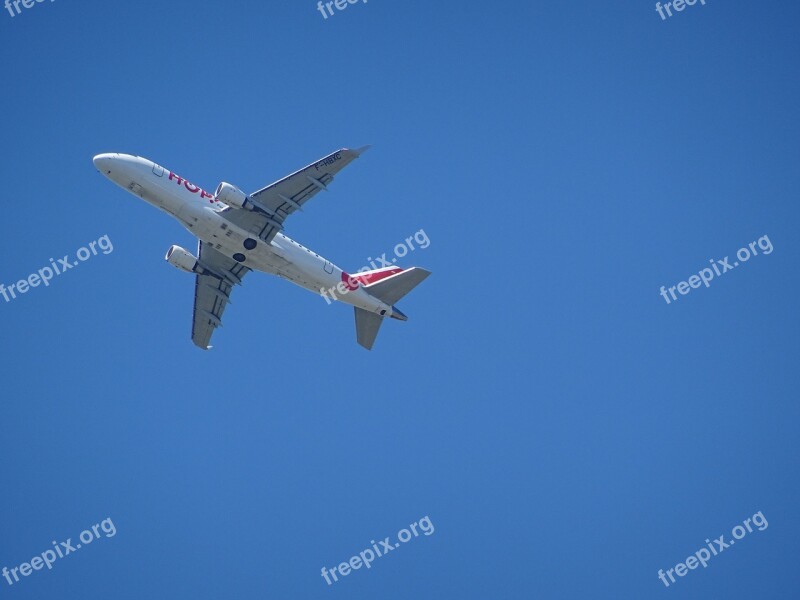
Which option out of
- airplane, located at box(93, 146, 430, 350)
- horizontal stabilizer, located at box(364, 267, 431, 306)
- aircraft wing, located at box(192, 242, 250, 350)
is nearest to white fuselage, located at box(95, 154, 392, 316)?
airplane, located at box(93, 146, 430, 350)

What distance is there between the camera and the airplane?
214 ft

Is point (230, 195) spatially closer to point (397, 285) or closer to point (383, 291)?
point (383, 291)

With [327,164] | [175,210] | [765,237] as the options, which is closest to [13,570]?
[175,210]

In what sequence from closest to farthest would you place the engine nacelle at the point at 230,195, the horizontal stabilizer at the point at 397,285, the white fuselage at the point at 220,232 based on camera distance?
1. the white fuselage at the point at 220,232
2. the engine nacelle at the point at 230,195
3. the horizontal stabilizer at the point at 397,285

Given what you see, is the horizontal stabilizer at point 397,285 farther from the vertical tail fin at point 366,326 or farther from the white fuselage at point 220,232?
the vertical tail fin at point 366,326

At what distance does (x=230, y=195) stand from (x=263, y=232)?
13.9ft

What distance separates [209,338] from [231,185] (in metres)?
16.6

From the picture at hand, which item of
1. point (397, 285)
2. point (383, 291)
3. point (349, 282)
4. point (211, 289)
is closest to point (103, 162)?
point (211, 289)

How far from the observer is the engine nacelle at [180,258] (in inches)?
2884

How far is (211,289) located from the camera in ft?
249

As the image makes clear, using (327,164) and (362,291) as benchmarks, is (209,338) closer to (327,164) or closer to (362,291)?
(362,291)

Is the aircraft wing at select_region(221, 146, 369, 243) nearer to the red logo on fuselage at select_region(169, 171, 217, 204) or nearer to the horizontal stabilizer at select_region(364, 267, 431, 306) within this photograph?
the red logo on fuselage at select_region(169, 171, 217, 204)

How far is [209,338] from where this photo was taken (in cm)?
7750

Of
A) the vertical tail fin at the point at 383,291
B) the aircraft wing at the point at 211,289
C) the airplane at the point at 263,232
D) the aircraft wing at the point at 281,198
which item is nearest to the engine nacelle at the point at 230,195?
the airplane at the point at 263,232
